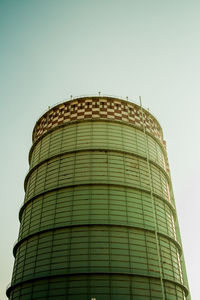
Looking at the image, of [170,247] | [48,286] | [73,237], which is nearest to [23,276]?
[48,286]

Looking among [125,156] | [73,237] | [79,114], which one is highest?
[79,114]

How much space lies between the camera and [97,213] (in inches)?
519

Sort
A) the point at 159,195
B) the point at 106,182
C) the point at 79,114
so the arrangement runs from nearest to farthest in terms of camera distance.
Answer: the point at 106,182 → the point at 159,195 → the point at 79,114

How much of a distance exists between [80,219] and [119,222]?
69.3 inches

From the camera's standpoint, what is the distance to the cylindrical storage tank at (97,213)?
39.0 feet

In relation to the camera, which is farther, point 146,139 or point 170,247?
point 146,139

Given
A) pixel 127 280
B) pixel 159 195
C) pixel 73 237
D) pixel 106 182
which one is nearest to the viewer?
pixel 127 280

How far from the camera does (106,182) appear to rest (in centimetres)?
1403

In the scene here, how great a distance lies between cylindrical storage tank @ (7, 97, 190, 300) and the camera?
39.0 ft

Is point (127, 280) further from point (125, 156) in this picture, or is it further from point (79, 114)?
point (79, 114)

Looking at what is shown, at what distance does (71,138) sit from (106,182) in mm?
3527

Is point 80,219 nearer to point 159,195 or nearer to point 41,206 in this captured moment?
point 41,206

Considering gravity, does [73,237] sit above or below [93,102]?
below

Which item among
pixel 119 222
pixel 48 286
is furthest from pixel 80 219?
pixel 48 286
